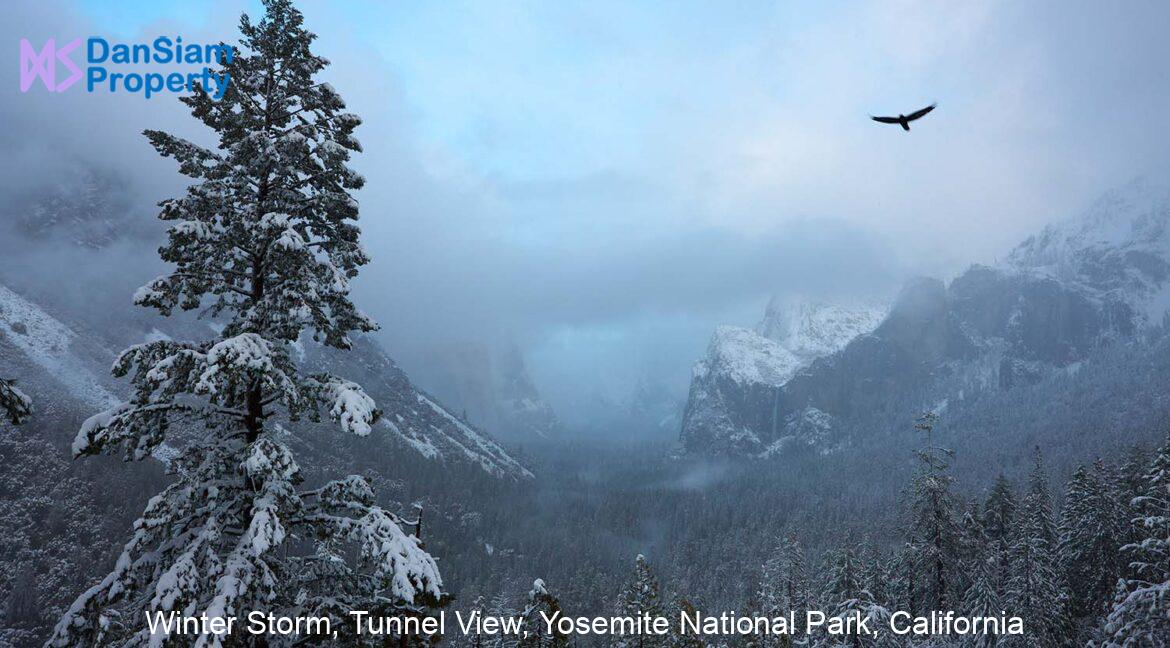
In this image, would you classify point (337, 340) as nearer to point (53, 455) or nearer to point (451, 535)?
point (53, 455)

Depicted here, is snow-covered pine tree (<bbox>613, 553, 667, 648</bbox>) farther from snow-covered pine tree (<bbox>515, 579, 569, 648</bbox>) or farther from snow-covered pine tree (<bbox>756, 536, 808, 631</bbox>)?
snow-covered pine tree (<bbox>756, 536, 808, 631</bbox>)

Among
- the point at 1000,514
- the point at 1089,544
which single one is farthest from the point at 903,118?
the point at 1000,514

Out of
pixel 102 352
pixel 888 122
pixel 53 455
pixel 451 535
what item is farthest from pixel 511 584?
pixel 102 352

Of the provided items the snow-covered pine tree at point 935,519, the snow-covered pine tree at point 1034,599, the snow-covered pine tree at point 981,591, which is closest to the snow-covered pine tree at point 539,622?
the snow-covered pine tree at point 935,519

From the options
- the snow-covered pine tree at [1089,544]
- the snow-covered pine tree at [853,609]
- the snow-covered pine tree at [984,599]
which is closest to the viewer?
the snow-covered pine tree at [853,609]

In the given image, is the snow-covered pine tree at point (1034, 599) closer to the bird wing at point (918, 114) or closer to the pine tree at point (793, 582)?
the pine tree at point (793, 582)

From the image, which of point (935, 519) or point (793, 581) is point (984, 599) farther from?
point (793, 581)

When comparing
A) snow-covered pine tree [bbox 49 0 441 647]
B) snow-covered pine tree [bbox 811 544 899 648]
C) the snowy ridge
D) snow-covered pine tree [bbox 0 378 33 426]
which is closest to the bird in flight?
snow-covered pine tree [bbox 49 0 441 647]
